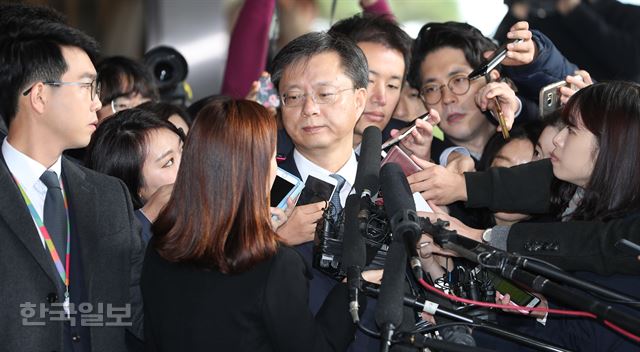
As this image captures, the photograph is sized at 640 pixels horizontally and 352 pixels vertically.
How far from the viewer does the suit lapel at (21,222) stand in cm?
196

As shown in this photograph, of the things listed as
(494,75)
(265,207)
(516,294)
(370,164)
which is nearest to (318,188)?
(265,207)

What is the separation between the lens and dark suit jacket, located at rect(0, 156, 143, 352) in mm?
1947

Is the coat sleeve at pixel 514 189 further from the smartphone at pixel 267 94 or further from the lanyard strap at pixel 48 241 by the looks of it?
the smartphone at pixel 267 94

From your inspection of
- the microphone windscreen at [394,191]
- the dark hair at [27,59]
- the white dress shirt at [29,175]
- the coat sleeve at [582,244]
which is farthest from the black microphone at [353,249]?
the dark hair at [27,59]

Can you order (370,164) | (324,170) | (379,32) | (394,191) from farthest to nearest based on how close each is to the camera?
(379,32)
(324,170)
(370,164)
(394,191)

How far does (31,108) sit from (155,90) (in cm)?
139

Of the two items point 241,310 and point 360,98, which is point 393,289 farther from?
point 360,98

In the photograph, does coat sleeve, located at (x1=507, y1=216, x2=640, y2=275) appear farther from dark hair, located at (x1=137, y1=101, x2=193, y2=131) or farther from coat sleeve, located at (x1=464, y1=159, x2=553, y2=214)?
dark hair, located at (x1=137, y1=101, x2=193, y2=131)

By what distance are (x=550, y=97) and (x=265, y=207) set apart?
1075mm

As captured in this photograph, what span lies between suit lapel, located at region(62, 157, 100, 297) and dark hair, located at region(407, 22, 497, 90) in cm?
137

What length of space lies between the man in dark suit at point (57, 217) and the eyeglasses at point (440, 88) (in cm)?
123

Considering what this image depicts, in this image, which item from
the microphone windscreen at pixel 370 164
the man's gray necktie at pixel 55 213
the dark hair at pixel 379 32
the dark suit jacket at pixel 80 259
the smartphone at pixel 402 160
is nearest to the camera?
the microphone windscreen at pixel 370 164

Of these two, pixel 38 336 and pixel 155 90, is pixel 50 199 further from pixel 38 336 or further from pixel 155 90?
pixel 155 90

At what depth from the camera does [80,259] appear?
208 centimetres
